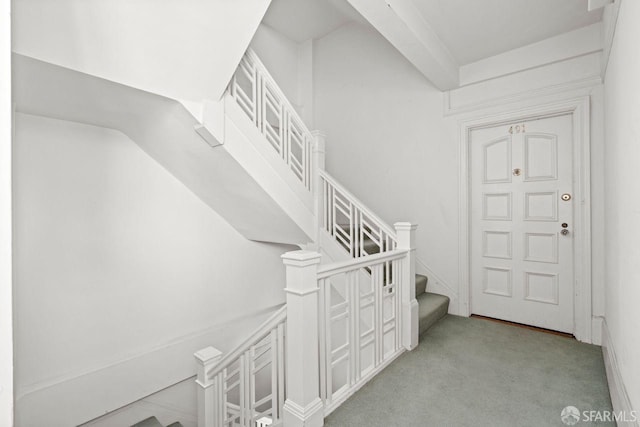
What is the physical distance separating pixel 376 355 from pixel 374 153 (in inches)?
92.2

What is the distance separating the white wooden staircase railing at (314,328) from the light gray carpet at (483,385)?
15cm

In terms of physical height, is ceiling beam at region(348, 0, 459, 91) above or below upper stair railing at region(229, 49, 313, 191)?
above

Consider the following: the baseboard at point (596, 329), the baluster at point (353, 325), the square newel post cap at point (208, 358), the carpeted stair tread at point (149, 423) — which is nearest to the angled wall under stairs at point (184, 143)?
the baluster at point (353, 325)

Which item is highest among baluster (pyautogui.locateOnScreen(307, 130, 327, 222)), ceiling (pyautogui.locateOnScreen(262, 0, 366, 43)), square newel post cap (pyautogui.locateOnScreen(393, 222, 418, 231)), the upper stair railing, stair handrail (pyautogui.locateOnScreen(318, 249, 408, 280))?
ceiling (pyautogui.locateOnScreen(262, 0, 366, 43))

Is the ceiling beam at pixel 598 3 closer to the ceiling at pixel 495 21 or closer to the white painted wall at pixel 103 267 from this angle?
the ceiling at pixel 495 21

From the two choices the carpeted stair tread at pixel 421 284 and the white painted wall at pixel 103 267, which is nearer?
the white painted wall at pixel 103 267

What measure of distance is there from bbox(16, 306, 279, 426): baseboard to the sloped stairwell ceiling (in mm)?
2000

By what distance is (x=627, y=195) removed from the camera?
4.57ft

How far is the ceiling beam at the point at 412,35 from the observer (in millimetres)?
2041

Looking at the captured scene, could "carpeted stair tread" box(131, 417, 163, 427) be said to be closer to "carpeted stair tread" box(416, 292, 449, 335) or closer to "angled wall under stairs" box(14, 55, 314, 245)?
"angled wall under stairs" box(14, 55, 314, 245)

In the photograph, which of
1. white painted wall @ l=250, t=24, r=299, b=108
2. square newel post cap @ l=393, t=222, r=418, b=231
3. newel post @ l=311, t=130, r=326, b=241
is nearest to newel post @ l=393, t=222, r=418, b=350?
square newel post cap @ l=393, t=222, r=418, b=231

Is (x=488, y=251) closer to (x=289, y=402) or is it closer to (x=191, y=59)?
(x=289, y=402)

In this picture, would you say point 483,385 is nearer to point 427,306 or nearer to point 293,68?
point 427,306

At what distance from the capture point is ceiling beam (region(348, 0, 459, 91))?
2.04 meters
